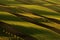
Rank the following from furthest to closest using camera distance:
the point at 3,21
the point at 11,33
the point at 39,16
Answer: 1. the point at 39,16
2. the point at 3,21
3. the point at 11,33

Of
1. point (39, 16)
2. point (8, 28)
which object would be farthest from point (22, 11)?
point (8, 28)

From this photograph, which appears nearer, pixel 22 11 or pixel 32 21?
pixel 32 21

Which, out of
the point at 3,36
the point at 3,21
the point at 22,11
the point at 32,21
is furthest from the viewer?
the point at 22,11

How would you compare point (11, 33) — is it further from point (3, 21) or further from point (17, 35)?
point (3, 21)

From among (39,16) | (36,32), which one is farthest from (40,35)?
(39,16)

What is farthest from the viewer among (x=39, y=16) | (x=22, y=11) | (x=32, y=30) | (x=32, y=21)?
(x=22, y=11)

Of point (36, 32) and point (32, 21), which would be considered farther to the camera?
point (32, 21)

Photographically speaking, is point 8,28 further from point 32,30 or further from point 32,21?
point 32,21

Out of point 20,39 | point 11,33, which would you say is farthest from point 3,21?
point 20,39

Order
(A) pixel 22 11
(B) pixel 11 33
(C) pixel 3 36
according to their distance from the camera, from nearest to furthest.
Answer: (C) pixel 3 36
(B) pixel 11 33
(A) pixel 22 11
